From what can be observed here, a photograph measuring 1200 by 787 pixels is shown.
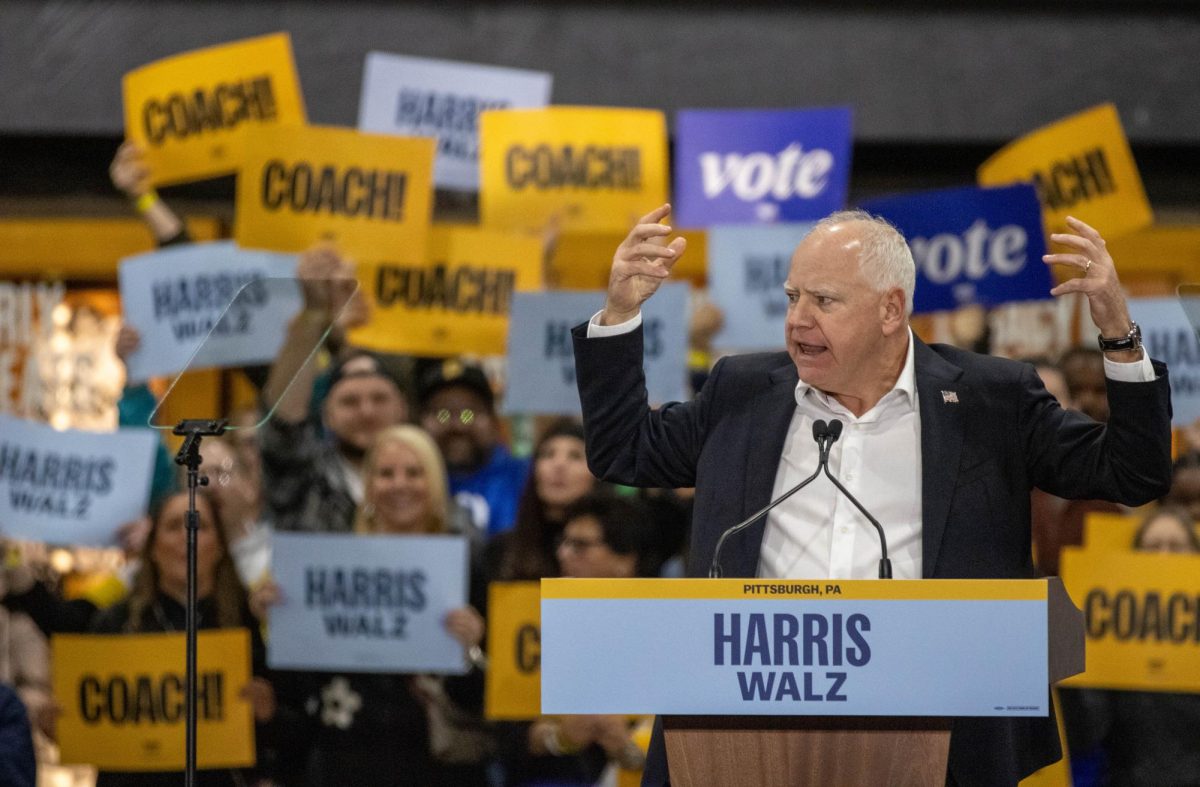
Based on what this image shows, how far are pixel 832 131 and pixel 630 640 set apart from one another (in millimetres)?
3608

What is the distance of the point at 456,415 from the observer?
5547 mm

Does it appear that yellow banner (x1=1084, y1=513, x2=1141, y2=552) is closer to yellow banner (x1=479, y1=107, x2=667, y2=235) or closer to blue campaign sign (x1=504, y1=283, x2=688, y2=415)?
blue campaign sign (x1=504, y1=283, x2=688, y2=415)

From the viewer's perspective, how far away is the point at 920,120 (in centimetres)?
Result: 731

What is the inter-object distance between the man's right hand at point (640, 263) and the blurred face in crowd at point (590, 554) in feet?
6.29

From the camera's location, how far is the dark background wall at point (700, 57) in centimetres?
712

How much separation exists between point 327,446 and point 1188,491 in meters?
2.73

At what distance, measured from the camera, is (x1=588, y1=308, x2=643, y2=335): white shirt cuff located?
114 inches


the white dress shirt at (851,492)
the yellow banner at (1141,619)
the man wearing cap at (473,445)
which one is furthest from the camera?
the man wearing cap at (473,445)

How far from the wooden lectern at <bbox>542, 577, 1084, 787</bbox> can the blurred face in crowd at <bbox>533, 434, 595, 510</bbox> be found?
8.29ft

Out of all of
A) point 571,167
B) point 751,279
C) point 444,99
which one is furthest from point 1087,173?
point 444,99

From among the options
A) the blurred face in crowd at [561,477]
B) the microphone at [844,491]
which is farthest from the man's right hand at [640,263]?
the blurred face in crowd at [561,477]

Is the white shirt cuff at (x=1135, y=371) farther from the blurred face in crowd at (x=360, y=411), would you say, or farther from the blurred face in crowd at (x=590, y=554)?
the blurred face in crowd at (x=360, y=411)

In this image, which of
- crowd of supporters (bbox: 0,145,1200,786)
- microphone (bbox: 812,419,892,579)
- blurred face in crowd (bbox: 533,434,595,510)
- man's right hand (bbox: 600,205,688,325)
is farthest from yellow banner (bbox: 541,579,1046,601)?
blurred face in crowd (bbox: 533,434,595,510)

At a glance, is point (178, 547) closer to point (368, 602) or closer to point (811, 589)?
point (368, 602)
